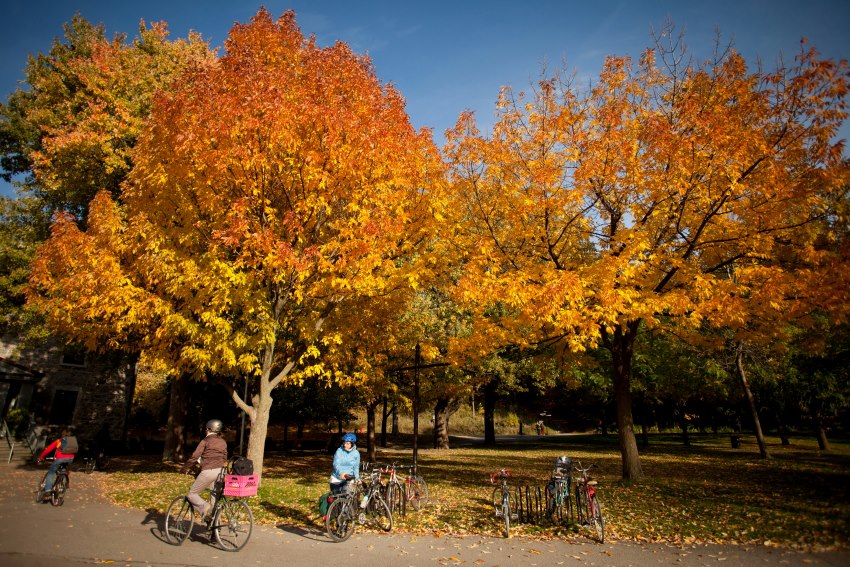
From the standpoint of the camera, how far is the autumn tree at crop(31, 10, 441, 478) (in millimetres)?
9820

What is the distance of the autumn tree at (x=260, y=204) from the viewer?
9.82 meters

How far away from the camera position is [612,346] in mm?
13211

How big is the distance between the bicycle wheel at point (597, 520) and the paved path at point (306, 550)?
15 cm

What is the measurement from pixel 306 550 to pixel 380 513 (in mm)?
1820

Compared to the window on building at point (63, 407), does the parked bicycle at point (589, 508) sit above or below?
below

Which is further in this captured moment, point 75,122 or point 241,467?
point 75,122

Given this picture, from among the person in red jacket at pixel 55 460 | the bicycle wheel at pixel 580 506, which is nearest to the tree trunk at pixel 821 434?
the bicycle wheel at pixel 580 506

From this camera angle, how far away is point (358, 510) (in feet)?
27.1

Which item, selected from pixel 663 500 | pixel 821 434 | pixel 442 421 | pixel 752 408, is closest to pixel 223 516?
pixel 821 434

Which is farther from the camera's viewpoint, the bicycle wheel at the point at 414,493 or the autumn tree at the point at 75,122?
the autumn tree at the point at 75,122

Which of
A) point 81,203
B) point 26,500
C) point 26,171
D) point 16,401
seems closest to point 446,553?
point 26,500

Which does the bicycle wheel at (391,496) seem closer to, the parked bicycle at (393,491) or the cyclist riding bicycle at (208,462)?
the parked bicycle at (393,491)

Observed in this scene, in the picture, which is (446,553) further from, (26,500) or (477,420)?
(477,420)

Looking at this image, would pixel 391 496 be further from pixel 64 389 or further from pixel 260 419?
pixel 64 389
